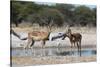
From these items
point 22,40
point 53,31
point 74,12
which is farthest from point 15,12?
point 74,12

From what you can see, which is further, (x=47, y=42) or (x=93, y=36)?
(x=93, y=36)

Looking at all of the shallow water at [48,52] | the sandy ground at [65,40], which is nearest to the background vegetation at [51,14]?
the sandy ground at [65,40]

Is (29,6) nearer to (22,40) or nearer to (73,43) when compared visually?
(22,40)

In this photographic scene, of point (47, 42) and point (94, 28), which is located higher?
point (94, 28)

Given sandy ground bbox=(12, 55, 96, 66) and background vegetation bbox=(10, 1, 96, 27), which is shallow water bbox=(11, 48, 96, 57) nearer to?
sandy ground bbox=(12, 55, 96, 66)

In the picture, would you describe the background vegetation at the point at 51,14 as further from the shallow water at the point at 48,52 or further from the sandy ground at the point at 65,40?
the shallow water at the point at 48,52

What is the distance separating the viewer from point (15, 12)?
173 centimetres

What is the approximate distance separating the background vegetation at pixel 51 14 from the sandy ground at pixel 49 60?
326mm

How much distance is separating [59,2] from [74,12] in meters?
0.19

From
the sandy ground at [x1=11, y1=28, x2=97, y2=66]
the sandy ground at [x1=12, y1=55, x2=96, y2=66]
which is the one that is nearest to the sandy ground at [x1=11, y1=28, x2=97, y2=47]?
the sandy ground at [x1=11, y1=28, x2=97, y2=66]

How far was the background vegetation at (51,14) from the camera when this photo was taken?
1.74 metres

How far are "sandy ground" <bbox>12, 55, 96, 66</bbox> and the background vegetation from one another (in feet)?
1.07

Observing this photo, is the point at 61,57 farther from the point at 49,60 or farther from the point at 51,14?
the point at 51,14

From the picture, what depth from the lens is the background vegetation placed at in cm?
174
